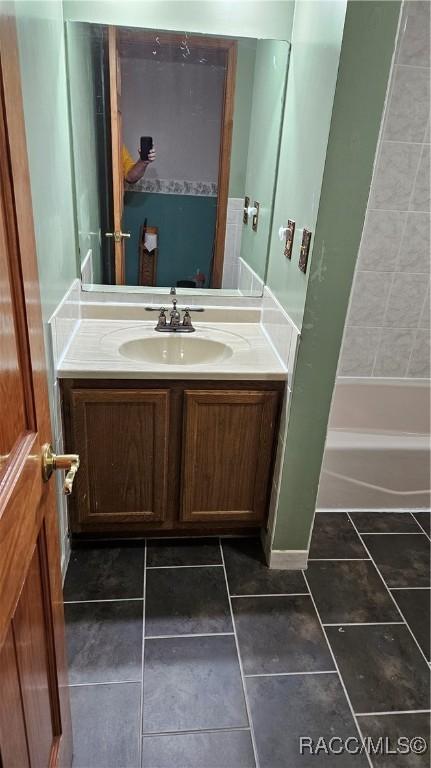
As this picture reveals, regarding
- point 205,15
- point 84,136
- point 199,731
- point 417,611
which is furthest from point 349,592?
point 205,15

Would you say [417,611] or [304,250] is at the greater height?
[304,250]

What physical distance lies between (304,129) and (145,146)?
2.25ft

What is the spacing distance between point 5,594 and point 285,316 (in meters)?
1.36

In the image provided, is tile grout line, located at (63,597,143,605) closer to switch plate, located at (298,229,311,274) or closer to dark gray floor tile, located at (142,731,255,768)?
dark gray floor tile, located at (142,731,255,768)

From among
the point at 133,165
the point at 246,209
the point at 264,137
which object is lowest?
the point at 246,209

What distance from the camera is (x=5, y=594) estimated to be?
0.66 m

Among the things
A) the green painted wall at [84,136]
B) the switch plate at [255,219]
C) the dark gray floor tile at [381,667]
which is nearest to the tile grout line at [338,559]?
the dark gray floor tile at [381,667]

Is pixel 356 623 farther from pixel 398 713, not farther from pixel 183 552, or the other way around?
pixel 183 552

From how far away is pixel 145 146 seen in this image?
6.41 ft

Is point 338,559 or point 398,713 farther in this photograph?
point 338,559

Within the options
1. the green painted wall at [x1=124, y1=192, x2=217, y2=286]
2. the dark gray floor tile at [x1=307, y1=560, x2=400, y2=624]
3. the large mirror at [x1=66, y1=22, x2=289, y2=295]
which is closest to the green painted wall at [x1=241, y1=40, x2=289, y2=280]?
the large mirror at [x1=66, y1=22, x2=289, y2=295]

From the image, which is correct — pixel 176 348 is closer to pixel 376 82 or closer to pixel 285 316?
pixel 285 316

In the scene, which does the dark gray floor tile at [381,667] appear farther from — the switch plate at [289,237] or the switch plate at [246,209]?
the switch plate at [246,209]

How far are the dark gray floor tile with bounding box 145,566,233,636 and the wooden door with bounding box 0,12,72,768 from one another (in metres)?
0.75
